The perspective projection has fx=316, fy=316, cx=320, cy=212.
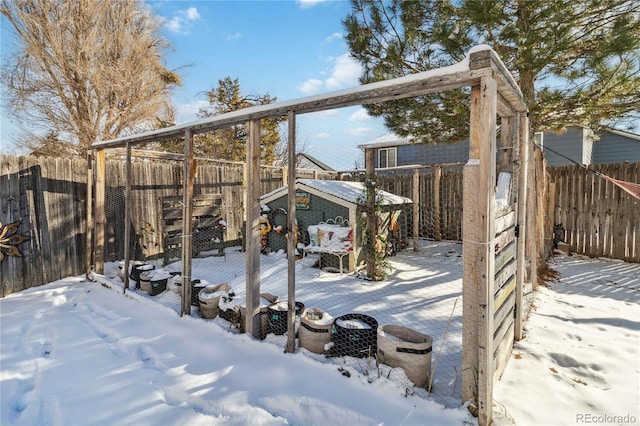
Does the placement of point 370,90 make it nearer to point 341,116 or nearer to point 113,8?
point 341,116

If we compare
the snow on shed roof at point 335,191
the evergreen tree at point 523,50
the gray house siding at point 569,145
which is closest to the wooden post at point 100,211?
the snow on shed roof at point 335,191

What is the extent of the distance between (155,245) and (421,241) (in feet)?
21.1

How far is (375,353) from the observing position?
2.71m

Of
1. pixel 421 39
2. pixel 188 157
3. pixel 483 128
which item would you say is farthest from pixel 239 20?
pixel 483 128

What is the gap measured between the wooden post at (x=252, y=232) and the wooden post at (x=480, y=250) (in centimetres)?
193

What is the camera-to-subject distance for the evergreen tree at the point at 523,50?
3.76m

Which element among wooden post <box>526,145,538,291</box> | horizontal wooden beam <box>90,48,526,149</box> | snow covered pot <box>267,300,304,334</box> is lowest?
snow covered pot <box>267,300,304,334</box>

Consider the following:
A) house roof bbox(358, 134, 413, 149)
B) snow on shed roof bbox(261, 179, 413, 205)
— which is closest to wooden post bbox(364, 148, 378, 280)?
snow on shed roof bbox(261, 179, 413, 205)

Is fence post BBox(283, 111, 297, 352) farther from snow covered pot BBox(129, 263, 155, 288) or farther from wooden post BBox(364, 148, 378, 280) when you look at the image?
snow covered pot BBox(129, 263, 155, 288)

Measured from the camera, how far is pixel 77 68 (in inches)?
363

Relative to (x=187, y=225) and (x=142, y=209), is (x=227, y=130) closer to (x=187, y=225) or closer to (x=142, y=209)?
(x=142, y=209)

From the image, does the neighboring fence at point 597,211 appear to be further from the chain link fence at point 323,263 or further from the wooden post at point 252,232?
the wooden post at point 252,232

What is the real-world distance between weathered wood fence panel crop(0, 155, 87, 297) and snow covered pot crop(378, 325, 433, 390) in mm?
5126

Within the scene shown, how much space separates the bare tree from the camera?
8.92 metres
